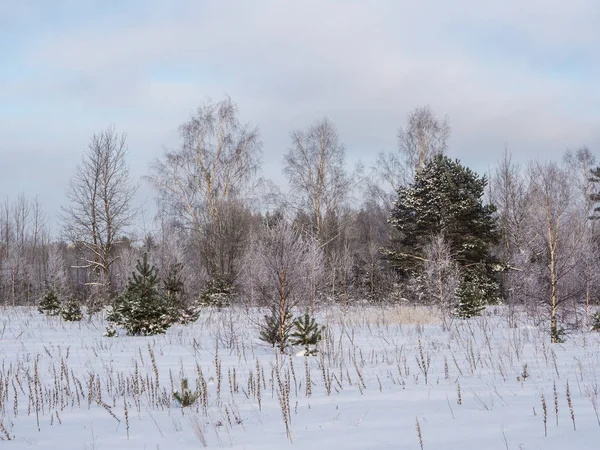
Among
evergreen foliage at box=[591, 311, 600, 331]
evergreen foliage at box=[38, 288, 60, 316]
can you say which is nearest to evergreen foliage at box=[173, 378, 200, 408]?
evergreen foliage at box=[591, 311, 600, 331]

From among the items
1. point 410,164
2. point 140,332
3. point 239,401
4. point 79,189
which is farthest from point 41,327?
point 410,164

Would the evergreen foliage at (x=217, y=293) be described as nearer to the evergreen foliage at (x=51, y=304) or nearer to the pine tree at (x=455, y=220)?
the evergreen foliage at (x=51, y=304)

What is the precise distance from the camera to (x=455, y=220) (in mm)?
21906

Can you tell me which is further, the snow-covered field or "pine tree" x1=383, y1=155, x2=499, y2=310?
"pine tree" x1=383, y1=155, x2=499, y2=310

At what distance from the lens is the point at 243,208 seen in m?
27.6

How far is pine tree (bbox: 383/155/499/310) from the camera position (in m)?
21.6

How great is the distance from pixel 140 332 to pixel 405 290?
16126 mm

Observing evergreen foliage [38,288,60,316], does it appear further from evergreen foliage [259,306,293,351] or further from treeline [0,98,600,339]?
evergreen foliage [259,306,293,351]

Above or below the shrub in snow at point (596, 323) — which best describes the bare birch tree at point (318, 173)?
above

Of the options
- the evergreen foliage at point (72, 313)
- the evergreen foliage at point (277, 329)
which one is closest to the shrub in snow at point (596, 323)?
the evergreen foliage at point (277, 329)

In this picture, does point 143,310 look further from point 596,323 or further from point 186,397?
point 596,323

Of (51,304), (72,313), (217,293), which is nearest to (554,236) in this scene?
(72,313)

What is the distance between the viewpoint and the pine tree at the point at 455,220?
21.6 m

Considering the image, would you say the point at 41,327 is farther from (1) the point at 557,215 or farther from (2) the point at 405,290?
(2) the point at 405,290
